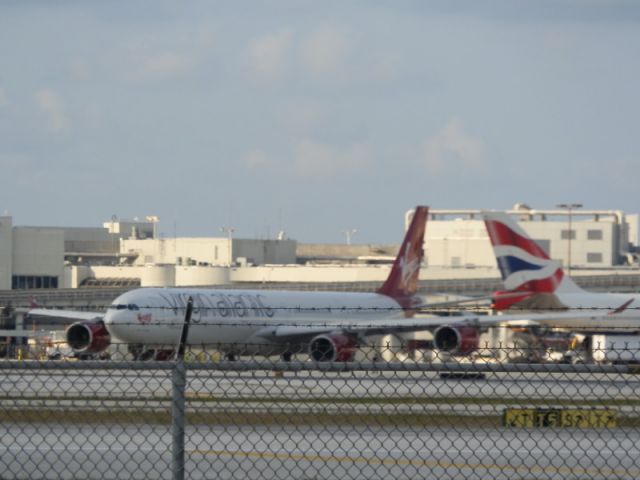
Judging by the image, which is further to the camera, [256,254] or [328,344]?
[256,254]

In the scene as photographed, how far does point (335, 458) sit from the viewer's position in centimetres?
1509

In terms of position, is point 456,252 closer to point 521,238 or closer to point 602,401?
point 521,238

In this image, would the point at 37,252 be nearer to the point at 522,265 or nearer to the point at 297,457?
the point at 522,265

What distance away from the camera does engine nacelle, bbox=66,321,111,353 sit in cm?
4444

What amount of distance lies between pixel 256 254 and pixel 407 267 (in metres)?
78.5

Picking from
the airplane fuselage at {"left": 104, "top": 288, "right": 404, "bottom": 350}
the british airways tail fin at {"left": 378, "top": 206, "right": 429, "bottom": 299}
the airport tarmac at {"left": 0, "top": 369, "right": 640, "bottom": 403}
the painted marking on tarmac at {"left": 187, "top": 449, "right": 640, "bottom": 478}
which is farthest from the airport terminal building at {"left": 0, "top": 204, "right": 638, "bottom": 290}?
the painted marking on tarmac at {"left": 187, "top": 449, "right": 640, "bottom": 478}

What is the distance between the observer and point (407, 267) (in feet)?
201

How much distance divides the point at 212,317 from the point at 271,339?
3539 millimetres

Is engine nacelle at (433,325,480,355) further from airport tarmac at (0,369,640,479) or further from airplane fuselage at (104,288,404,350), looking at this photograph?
airport tarmac at (0,369,640,479)

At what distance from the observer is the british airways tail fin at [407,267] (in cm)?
6034

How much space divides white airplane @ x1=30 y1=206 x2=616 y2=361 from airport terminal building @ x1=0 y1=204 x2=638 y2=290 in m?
55.6

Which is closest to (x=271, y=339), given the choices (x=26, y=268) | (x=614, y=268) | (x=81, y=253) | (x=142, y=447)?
(x=142, y=447)

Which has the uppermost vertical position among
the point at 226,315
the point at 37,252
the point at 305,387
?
the point at 305,387

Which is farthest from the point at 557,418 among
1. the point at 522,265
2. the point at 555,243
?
the point at 555,243
